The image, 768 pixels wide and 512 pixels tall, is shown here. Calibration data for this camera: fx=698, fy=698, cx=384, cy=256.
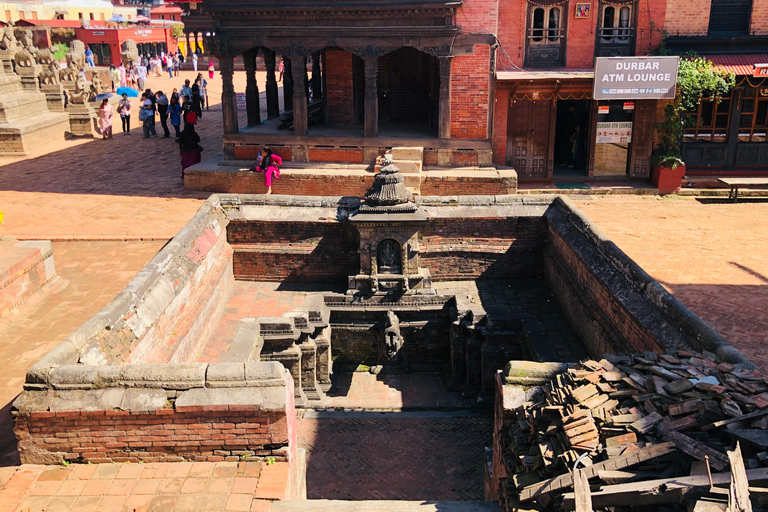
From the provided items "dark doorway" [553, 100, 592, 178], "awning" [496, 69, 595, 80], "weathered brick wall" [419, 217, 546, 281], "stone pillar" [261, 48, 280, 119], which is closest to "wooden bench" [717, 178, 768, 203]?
"dark doorway" [553, 100, 592, 178]

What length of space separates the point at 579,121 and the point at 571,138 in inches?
21.1

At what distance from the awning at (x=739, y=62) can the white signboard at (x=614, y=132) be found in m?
2.58

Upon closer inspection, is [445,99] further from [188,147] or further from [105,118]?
[105,118]

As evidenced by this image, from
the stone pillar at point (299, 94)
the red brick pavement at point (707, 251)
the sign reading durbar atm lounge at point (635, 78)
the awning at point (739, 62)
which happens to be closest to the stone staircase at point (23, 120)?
the stone pillar at point (299, 94)

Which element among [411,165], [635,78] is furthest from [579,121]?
[411,165]

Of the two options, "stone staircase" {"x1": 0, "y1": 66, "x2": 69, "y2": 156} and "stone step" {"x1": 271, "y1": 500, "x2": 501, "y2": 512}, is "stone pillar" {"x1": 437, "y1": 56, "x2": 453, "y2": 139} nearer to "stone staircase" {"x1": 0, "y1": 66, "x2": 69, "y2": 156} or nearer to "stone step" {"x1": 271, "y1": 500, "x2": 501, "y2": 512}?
→ "stone step" {"x1": 271, "y1": 500, "x2": 501, "y2": 512}

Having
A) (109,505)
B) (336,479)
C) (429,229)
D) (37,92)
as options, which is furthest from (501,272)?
(37,92)

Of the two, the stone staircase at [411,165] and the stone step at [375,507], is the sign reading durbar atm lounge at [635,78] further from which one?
the stone step at [375,507]

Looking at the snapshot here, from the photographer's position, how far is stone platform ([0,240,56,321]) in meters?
10.3

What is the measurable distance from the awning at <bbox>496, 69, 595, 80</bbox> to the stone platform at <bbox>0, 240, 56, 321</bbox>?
37.3 feet

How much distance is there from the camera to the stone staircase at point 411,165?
56.1 ft

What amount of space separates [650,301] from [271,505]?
4892mm

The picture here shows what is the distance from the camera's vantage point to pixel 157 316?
8.64m

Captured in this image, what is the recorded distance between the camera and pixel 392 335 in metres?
11.6
